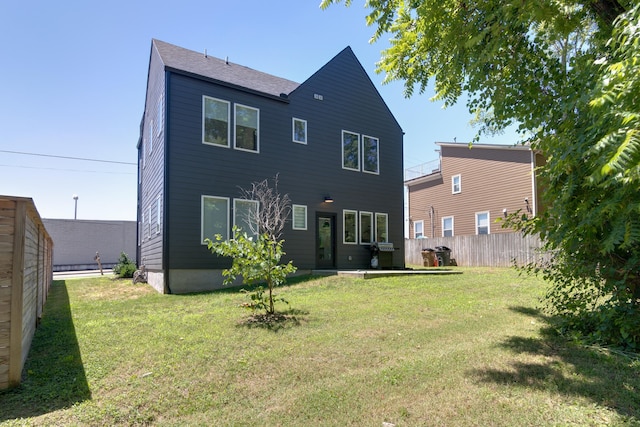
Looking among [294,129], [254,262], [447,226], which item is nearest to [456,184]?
[447,226]

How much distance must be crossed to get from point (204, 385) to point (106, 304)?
557cm

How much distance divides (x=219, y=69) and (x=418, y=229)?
1516 centimetres

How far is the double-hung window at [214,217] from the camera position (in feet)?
32.0

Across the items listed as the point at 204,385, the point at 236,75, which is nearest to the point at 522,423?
A: the point at 204,385

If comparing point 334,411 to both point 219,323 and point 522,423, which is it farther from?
point 219,323

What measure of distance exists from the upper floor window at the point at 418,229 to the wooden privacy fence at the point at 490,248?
3337 millimetres

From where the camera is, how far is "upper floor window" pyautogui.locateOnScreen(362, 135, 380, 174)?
1312cm

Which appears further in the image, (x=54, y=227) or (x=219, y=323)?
(x=54, y=227)

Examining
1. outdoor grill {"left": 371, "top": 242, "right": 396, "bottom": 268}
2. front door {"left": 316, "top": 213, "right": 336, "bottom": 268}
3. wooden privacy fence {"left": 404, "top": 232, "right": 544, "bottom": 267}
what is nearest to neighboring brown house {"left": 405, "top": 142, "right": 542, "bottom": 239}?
wooden privacy fence {"left": 404, "top": 232, "right": 544, "bottom": 267}

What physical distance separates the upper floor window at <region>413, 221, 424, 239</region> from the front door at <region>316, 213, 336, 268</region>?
428 inches

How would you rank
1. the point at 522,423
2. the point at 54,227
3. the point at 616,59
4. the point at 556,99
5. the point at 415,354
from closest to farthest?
the point at 522,423 → the point at 616,59 → the point at 415,354 → the point at 556,99 → the point at 54,227

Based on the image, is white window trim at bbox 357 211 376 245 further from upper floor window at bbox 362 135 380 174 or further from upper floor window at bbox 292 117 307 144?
upper floor window at bbox 292 117 307 144

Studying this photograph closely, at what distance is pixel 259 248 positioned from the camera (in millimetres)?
5758

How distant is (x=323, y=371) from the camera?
364 centimetres
